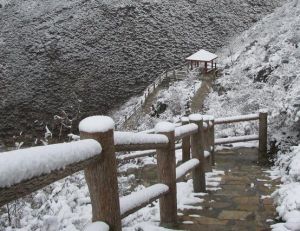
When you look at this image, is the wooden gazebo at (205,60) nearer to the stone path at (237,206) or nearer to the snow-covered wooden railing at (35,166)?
the stone path at (237,206)

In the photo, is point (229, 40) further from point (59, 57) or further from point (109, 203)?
point (109, 203)

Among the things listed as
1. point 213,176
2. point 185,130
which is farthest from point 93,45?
point 185,130

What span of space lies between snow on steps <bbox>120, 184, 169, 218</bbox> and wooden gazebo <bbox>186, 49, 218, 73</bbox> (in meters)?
28.1

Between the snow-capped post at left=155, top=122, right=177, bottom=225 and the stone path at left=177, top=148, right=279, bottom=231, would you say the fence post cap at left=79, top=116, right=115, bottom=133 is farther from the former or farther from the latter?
the stone path at left=177, top=148, right=279, bottom=231

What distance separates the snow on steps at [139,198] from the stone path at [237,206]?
67 centimetres

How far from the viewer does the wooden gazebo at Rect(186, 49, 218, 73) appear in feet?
105

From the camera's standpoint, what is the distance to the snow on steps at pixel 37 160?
1655 millimetres

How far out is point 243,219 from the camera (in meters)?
4.93

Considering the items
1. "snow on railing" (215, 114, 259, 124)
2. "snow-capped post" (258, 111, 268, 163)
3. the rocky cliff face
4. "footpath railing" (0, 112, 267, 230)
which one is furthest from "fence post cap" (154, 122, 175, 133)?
the rocky cliff face

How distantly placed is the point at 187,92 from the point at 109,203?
78.2ft

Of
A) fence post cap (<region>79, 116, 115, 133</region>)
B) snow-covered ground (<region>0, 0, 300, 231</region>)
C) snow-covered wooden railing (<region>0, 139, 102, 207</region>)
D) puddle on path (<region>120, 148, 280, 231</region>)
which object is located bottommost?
puddle on path (<region>120, 148, 280, 231</region>)

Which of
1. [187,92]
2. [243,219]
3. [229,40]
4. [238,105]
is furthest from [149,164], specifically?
[229,40]

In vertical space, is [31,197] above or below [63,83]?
below

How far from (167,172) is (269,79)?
14024mm
